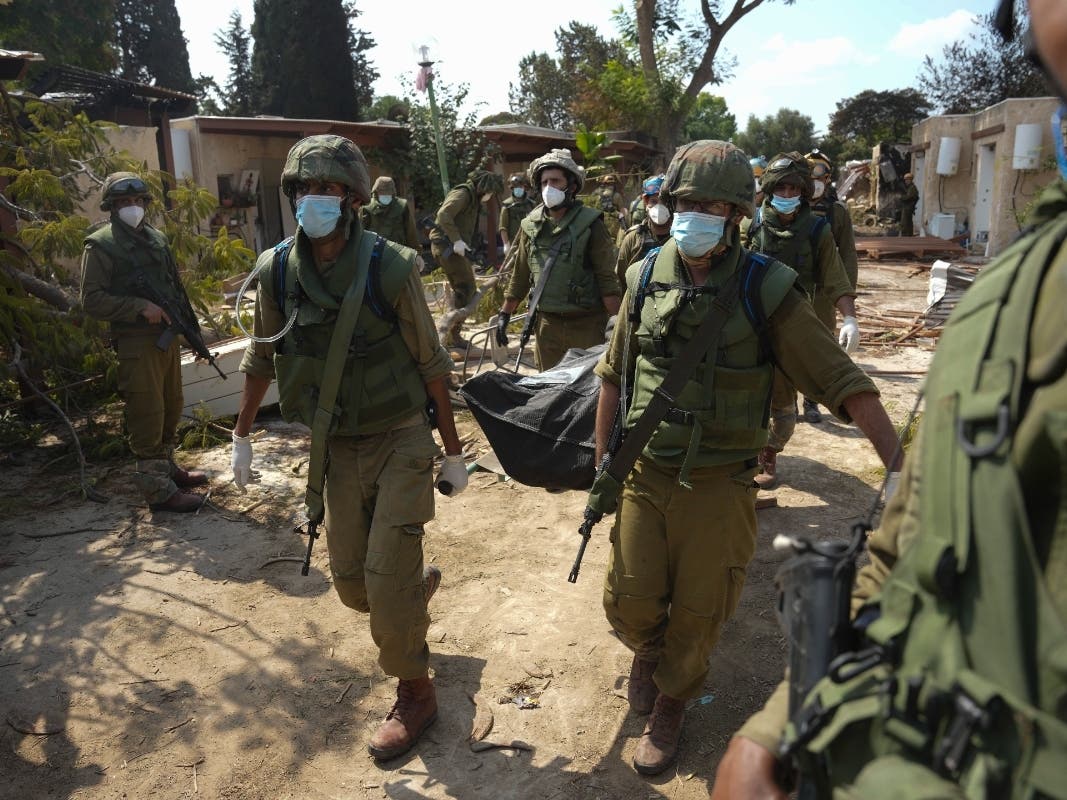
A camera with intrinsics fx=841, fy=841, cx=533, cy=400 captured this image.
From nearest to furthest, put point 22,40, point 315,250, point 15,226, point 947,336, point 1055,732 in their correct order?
point 1055,732, point 947,336, point 315,250, point 15,226, point 22,40

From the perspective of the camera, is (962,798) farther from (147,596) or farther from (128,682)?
(147,596)

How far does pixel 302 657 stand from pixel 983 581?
11.5 feet

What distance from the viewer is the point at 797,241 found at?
216 inches

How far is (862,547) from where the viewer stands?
1271mm

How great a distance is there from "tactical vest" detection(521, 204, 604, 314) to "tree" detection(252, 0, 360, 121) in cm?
2338

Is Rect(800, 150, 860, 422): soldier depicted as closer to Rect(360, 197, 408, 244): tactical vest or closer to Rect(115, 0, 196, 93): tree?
Rect(360, 197, 408, 244): tactical vest

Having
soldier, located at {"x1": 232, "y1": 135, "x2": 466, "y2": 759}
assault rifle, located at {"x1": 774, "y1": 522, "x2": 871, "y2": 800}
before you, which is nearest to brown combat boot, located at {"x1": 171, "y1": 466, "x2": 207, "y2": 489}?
soldier, located at {"x1": 232, "y1": 135, "x2": 466, "y2": 759}

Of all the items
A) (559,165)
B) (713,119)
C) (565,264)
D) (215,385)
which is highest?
(713,119)

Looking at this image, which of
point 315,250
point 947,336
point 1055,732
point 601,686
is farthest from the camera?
point 601,686

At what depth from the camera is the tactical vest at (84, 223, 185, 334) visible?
550 centimetres

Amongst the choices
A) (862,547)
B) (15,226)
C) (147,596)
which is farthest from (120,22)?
(862,547)

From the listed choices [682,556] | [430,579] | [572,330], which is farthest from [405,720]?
[572,330]

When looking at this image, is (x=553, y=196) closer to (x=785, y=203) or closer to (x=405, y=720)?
(x=785, y=203)

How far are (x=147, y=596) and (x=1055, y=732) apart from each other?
14.9 ft
